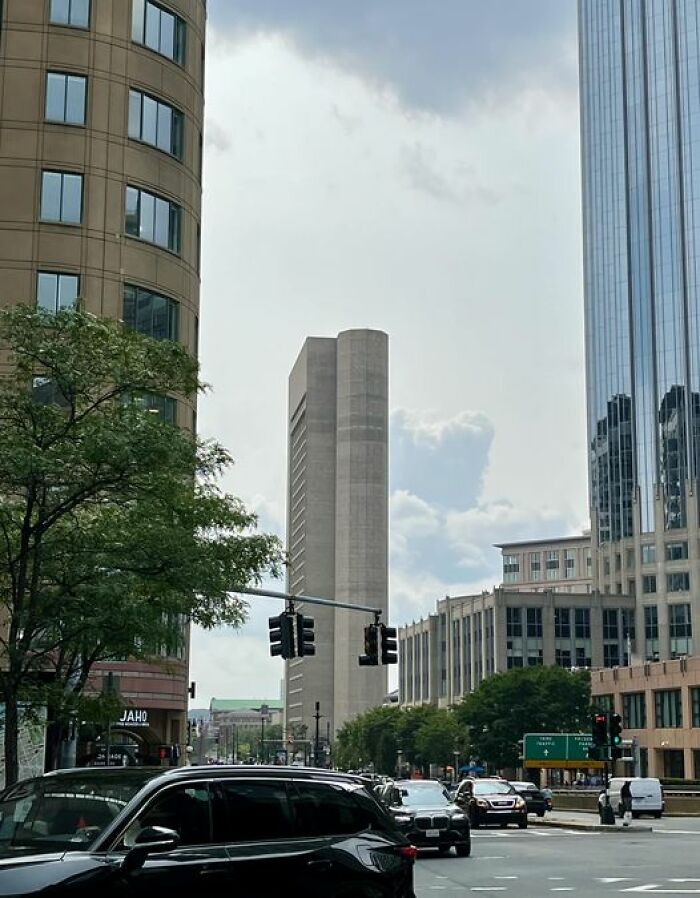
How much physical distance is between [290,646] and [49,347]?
50.4 ft

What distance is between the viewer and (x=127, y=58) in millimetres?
47562

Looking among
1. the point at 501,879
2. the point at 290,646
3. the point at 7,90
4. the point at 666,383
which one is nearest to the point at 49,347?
the point at 501,879

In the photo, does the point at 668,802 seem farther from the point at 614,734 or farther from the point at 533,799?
the point at 614,734

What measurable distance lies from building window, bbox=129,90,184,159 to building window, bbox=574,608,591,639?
348 feet

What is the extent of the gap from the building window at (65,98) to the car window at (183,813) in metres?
39.8

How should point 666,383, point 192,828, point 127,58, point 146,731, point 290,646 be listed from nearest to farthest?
point 192,828, point 290,646, point 127,58, point 146,731, point 666,383

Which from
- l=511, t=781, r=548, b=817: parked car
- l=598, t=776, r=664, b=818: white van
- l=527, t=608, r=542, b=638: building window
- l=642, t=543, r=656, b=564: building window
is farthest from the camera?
A: l=527, t=608, r=542, b=638: building window

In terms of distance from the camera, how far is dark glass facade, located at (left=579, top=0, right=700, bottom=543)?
142 meters

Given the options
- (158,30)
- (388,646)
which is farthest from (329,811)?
(158,30)

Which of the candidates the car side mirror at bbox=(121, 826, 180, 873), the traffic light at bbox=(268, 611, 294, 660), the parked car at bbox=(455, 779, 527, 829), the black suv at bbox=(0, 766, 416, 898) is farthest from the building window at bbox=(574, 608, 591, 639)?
the car side mirror at bbox=(121, 826, 180, 873)

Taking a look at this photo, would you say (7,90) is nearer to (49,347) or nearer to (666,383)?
(49,347)

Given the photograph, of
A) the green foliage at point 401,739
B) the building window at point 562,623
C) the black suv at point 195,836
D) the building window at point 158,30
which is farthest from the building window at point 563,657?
the black suv at point 195,836

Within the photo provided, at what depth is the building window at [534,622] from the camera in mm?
144875

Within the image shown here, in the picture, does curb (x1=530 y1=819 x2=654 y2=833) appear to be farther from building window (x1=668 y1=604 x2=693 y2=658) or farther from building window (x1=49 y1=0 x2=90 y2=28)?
building window (x1=668 y1=604 x2=693 y2=658)
